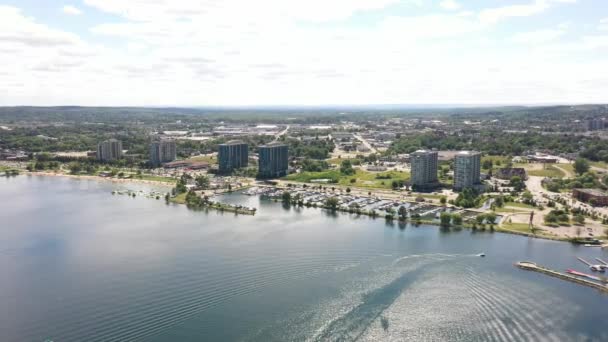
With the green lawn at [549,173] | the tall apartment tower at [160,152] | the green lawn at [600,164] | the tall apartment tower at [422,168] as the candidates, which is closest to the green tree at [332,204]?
the tall apartment tower at [422,168]

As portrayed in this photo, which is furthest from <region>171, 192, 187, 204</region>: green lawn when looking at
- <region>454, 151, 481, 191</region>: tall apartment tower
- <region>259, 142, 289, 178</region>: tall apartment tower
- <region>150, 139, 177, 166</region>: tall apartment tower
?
<region>454, 151, 481, 191</region>: tall apartment tower

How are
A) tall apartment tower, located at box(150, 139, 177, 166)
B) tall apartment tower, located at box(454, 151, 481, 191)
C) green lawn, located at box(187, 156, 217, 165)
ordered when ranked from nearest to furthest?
tall apartment tower, located at box(454, 151, 481, 191), tall apartment tower, located at box(150, 139, 177, 166), green lawn, located at box(187, 156, 217, 165)

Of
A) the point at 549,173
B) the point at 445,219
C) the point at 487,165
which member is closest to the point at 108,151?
the point at 487,165

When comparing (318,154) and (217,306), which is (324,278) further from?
(318,154)

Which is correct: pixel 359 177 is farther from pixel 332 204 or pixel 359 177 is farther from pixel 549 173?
pixel 549 173

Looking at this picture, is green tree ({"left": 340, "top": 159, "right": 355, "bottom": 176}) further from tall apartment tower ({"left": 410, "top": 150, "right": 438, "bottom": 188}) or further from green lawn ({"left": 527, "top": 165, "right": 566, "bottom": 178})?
green lawn ({"left": 527, "top": 165, "right": 566, "bottom": 178})

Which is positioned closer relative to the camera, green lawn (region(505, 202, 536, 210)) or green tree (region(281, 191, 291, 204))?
green lawn (region(505, 202, 536, 210))

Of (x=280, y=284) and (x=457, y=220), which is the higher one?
(x=457, y=220)

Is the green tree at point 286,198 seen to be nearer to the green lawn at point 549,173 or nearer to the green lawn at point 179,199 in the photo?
the green lawn at point 179,199
